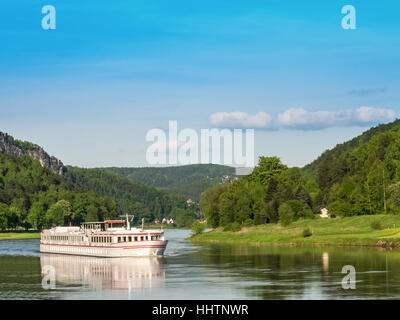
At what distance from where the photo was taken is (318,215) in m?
176

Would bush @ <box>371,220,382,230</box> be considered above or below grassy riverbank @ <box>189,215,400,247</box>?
above

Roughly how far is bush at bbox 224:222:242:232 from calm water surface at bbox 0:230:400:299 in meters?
51.9

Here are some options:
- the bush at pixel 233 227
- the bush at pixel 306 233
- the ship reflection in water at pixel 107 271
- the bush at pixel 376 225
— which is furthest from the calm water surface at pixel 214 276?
the bush at pixel 233 227

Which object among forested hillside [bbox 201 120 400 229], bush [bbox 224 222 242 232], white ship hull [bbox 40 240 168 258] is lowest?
white ship hull [bbox 40 240 168 258]

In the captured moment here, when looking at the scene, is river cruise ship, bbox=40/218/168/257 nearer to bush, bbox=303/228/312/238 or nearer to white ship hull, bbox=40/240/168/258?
white ship hull, bbox=40/240/168/258

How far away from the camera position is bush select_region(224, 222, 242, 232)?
168 m

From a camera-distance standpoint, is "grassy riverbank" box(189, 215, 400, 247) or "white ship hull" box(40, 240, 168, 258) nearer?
"white ship hull" box(40, 240, 168, 258)

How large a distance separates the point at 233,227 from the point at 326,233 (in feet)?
119

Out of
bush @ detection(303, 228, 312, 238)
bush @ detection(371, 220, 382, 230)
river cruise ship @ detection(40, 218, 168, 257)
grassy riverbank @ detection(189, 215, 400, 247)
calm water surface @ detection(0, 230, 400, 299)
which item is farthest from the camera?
bush @ detection(303, 228, 312, 238)

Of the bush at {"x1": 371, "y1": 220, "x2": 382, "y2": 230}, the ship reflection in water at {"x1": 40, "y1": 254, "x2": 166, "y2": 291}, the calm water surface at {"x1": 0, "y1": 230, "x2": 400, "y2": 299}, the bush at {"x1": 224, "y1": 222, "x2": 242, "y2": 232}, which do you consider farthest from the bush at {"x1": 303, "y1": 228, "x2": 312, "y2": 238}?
the ship reflection in water at {"x1": 40, "y1": 254, "x2": 166, "y2": 291}

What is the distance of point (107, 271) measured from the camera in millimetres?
88688

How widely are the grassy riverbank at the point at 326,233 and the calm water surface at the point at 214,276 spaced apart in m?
7.97
